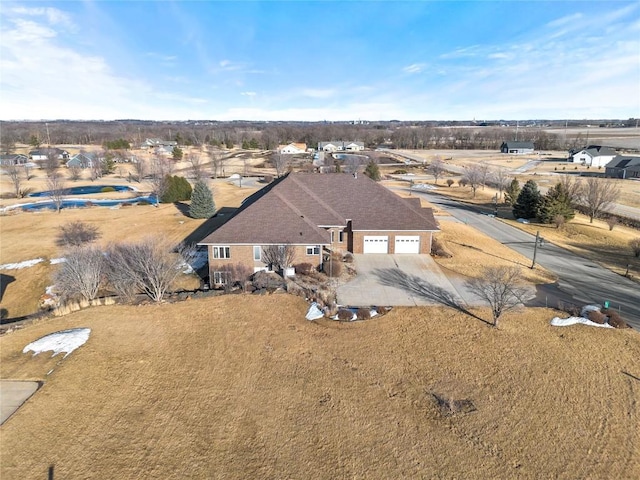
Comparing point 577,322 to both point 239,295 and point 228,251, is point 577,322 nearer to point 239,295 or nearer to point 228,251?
point 239,295

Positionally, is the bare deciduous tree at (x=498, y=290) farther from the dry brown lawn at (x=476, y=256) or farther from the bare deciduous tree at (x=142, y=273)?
the bare deciduous tree at (x=142, y=273)

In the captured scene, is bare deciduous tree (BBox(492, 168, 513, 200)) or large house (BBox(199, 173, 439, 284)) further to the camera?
bare deciduous tree (BBox(492, 168, 513, 200))

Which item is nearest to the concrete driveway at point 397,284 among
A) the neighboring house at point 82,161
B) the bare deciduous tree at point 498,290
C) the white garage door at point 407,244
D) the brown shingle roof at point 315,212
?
the white garage door at point 407,244

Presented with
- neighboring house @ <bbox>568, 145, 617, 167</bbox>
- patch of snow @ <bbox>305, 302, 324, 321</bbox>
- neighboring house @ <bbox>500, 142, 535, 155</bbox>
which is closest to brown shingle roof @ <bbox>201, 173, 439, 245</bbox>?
patch of snow @ <bbox>305, 302, 324, 321</bbox>

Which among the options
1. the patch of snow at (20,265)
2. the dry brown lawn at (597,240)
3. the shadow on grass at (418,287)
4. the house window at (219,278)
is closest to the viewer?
the shadow on grass at (418,287)

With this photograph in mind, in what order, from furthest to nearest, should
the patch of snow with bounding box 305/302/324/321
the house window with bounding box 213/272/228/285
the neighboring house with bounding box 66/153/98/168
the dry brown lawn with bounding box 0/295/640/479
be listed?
the neighboring house with bounding box 66/153/98/168 < the house window with bounding box 213/272/228/285 < the patch of snow with bounding box 305/302/324/321 < the dry brown lawn with bounding box 0/295/640/479

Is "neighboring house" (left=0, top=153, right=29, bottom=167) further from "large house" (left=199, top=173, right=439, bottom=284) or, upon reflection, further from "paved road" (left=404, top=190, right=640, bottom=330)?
"paved road" (left=404, top=190, right=640, bottom=330)

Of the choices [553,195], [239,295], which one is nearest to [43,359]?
[239,295]

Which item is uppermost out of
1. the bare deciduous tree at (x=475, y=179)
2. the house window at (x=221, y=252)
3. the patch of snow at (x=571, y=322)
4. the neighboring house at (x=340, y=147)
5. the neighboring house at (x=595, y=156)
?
the neighboring house at (x=340, y=147)
